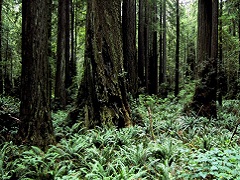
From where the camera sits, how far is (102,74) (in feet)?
24.4

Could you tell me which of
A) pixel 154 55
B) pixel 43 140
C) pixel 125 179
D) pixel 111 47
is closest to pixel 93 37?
pixel 111 47

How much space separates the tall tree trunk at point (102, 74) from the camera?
24.0 ft

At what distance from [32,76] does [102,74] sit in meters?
2.57

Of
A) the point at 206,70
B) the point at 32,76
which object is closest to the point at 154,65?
the point at 206,70

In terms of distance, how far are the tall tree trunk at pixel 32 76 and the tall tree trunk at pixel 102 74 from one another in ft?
6.92

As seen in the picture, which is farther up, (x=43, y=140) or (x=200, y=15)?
(x=200, y=15)

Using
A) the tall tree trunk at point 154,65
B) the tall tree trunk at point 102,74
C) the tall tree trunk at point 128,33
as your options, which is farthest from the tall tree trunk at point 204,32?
the tall tree trunk at point 154,65

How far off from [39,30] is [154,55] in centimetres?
1861

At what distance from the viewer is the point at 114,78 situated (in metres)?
7.67

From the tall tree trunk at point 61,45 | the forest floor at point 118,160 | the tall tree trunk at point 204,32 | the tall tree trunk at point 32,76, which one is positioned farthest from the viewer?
the tall tree trunk at point 61,45

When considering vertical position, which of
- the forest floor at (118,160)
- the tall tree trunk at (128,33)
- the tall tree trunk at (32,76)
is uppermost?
the tall tree trunk at (128,33)

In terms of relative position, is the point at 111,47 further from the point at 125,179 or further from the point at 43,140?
the point at 125,179

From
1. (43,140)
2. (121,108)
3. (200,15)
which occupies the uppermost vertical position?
(200,15)

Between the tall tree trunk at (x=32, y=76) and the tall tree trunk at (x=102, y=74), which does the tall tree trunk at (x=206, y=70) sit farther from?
the tall tree trunk at (x=32, y=76)
